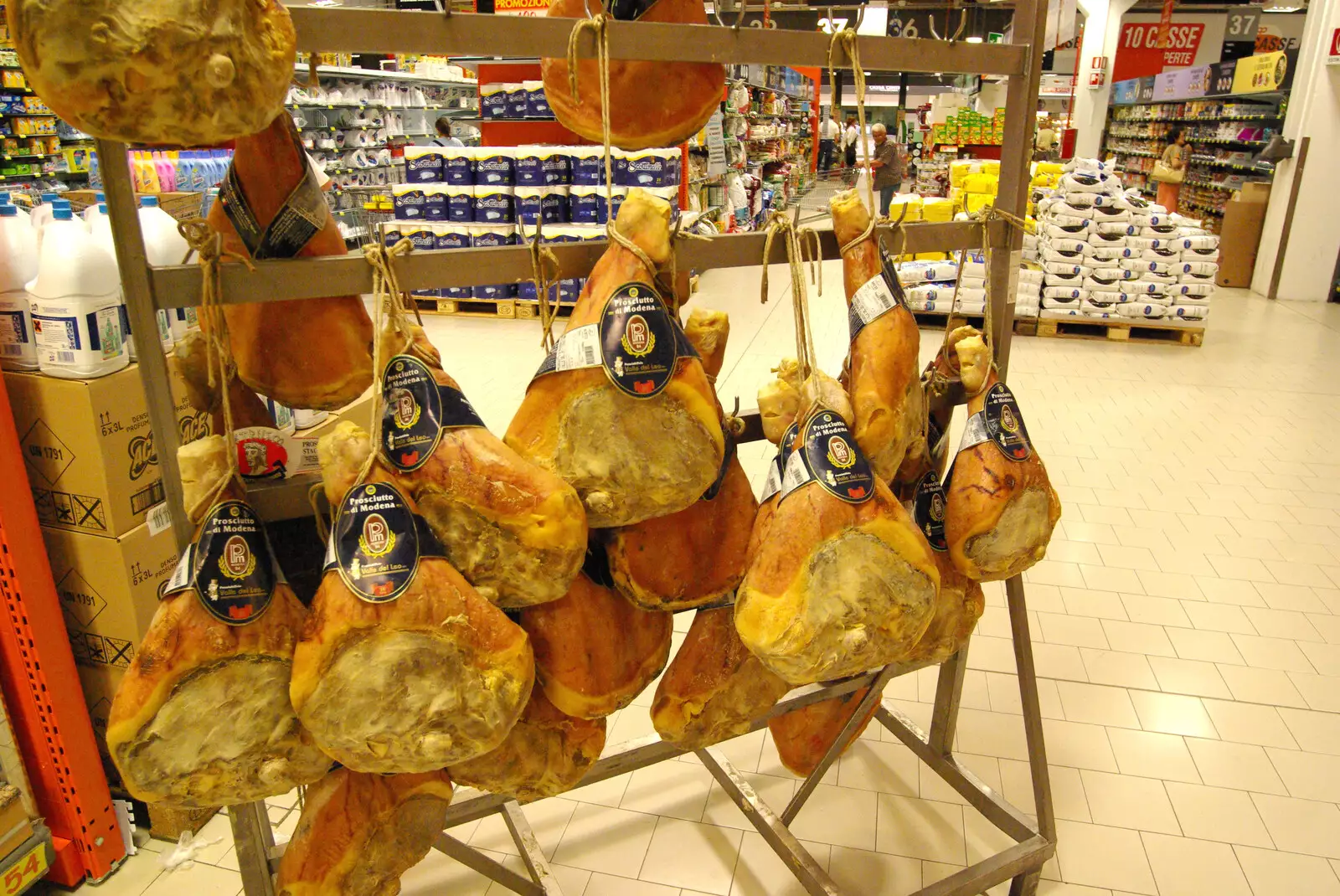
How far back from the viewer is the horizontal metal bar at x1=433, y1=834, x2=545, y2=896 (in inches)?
72.6

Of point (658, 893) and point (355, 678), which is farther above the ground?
point (355, 678)

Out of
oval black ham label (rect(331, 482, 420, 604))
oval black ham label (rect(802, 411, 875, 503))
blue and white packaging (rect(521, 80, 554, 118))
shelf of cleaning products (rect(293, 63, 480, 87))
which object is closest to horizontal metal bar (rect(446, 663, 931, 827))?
oval black ham label (rect(802, 411, 875, 503))

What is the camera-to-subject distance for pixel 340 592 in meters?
1.02

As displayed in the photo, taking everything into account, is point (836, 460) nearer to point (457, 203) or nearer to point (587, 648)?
point (587, 648)

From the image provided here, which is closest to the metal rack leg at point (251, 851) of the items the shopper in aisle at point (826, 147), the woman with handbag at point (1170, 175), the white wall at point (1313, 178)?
the white wall at point (1313, 178)

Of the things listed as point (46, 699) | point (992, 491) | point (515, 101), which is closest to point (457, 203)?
point (515, 101)

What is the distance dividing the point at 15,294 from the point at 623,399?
1.66 m

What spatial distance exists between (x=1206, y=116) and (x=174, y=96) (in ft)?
49.7

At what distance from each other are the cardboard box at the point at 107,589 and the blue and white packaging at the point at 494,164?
534 centimetres

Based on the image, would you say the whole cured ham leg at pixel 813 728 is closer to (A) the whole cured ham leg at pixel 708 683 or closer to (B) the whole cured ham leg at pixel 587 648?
(A) the whole cured ham leg at pixel 708 683

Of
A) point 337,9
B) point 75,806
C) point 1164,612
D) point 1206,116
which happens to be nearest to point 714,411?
point 337,9

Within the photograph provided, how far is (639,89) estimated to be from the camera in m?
1.32

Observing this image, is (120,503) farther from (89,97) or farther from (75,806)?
(89,97)

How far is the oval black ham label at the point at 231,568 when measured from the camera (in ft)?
3.41
